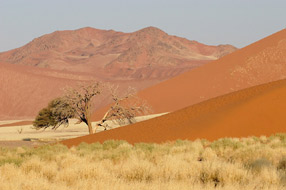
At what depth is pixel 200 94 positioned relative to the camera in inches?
2945

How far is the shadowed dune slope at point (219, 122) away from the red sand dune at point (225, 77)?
3655cm

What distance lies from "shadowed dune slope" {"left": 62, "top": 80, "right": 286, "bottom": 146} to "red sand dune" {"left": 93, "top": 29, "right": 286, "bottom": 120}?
1439 inches

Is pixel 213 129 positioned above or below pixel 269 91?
below

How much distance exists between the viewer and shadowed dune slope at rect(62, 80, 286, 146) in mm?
29203

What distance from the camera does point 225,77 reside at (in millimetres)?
78688

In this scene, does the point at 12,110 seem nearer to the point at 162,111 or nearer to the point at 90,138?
the point at 162,111

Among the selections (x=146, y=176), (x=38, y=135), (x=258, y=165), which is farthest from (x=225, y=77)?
(x=146, y=176)

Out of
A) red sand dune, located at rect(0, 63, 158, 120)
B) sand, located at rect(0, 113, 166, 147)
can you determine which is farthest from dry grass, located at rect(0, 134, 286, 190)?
red sand dune, located at rect(0, 63, 158, 120)

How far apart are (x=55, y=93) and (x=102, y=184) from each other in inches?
4778

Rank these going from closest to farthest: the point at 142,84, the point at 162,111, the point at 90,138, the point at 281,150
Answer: the point at 281,150 < the point at 90,138 < the point at 162,111 < the point at 142,84

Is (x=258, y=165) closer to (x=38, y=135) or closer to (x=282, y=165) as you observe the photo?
(x=282, y=165)

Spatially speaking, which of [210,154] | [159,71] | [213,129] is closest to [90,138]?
[213,129]

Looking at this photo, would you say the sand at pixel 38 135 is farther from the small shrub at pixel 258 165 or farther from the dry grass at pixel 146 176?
the small shrub at pixel 258 165

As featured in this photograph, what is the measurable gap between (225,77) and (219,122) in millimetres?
49142
